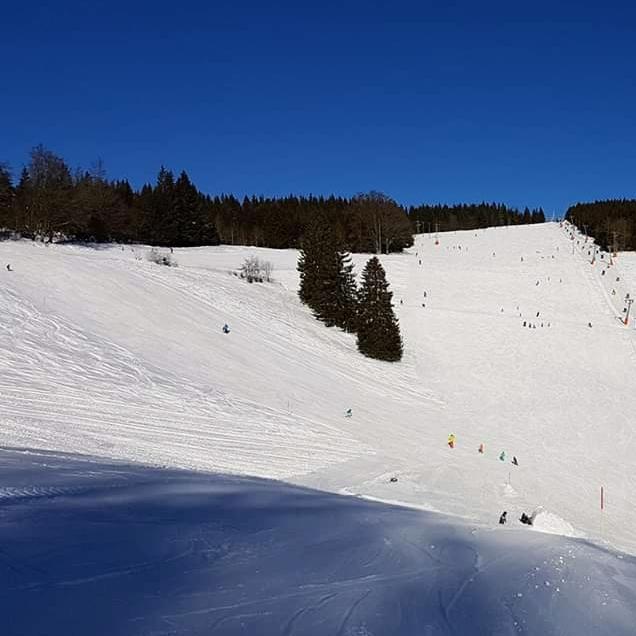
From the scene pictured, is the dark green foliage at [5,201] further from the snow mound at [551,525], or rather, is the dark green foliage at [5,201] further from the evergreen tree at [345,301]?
the snow mound at [551,525]

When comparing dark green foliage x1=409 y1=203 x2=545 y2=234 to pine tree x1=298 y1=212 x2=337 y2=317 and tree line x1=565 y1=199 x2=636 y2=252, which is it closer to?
tree line x1=565 y1=199 x2=636 y2=252

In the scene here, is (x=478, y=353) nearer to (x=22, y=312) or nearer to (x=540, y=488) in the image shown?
(x=540, y=488)

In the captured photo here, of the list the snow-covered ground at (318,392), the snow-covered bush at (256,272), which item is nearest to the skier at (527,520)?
the snow-covered ground at (318,392)

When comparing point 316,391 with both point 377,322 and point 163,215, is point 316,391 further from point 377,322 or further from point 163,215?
point 163,215

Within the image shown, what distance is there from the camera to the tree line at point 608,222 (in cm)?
9931

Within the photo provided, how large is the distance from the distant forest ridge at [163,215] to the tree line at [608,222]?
34.7 metres

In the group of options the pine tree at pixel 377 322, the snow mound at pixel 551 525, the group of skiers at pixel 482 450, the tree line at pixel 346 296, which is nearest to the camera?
the snow mound at pixel 551 525

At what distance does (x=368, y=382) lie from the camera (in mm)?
33219

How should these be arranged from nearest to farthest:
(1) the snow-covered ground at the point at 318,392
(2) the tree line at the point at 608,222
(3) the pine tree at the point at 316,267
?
(1) the snow-covered ground at the point at 318,392 → (3) the pine tree at the point at 316,267 → (2) the tree line at the point at 608,222

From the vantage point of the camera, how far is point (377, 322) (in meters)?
40.3

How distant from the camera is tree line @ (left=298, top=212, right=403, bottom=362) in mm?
39719

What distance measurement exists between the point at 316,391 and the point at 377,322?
13.2m

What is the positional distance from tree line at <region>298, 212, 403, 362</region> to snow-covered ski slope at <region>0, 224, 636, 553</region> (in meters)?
1.58

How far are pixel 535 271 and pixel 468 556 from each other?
245 feet
